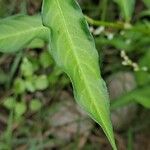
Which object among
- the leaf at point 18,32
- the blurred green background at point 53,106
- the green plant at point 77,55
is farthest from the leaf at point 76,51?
the blurred green background at point 53,106

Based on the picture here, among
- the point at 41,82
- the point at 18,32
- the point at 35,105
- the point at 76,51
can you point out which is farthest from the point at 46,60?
the point at 76,51

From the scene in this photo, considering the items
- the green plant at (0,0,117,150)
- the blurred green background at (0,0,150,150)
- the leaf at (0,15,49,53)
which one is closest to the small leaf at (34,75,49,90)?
the blurred green background at (0,0,150,150)

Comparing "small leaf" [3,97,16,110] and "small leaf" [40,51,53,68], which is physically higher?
"small leaf" [40,51,53,68]

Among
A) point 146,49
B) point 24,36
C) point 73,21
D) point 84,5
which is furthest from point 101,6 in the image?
point 73,21

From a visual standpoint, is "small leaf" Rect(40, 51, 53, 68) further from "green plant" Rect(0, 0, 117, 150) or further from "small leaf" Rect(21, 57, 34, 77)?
"green plant" Rect(0, 0, 117, 150)

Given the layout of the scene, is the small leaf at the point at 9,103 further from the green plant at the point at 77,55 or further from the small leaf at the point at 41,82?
the green plant at the point at 77,55

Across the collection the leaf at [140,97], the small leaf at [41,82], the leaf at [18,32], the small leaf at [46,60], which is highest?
the leaf at [18,32]

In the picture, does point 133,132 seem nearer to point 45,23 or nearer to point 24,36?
point 24,36
